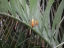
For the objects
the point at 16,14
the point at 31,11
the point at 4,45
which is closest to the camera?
the point at 31,11

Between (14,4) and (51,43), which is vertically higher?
(14,4)

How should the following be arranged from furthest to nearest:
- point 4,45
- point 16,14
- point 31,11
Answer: point 4,45 → point 16,14 → point 31,11

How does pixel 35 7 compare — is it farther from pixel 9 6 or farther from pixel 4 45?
pixel 4 45

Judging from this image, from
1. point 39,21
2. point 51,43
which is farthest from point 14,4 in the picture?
point 51,43

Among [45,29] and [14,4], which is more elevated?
[14,4]

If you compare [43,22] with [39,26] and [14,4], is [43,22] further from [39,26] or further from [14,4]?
[14,4]

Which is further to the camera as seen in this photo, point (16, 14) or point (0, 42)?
point (0, 42)

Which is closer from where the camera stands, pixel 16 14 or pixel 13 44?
pixel 16 14

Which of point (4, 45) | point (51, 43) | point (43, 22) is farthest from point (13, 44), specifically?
point (43, 22)
